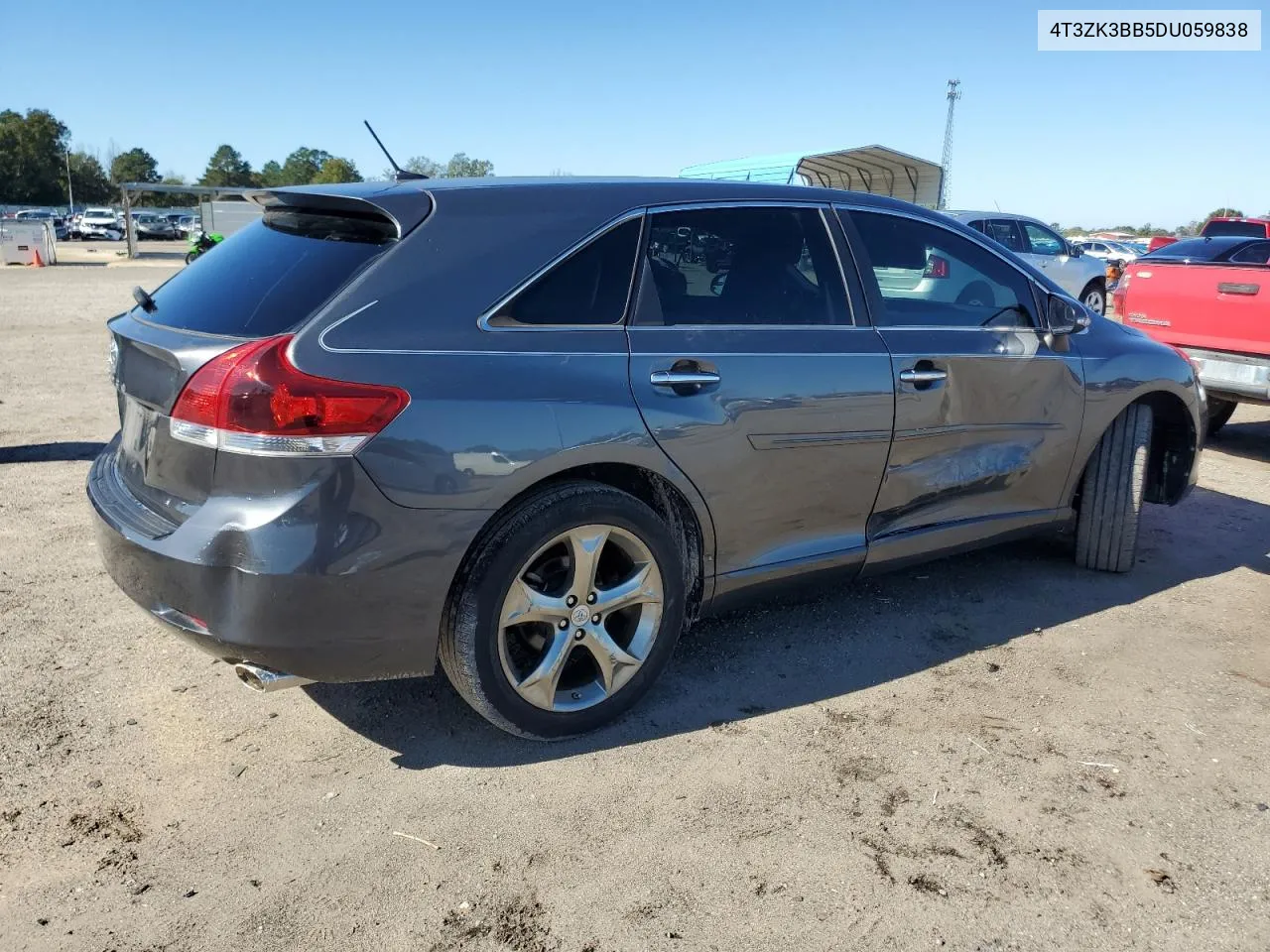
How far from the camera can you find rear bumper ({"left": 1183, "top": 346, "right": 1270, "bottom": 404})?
22.6ft

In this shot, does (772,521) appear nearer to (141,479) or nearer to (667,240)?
(667,240)

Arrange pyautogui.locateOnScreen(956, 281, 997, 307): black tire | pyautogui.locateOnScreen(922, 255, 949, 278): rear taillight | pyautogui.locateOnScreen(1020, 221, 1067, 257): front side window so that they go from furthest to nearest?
pyautogui.locateOnScreen(1020, 221, 1067, 257): front side window
pyautogui.locateOnScreen(956, 281, 997, 307): black tire
pyautogui.locateOnScreen(922, 255, 949, 278): rear taillight

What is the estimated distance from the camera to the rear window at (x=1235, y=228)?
2219 cm

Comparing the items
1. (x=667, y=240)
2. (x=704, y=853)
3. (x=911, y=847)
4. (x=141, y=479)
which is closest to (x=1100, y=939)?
(x=911, y=847)

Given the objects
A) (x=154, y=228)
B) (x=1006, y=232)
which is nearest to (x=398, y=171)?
(x=1006, y=232)

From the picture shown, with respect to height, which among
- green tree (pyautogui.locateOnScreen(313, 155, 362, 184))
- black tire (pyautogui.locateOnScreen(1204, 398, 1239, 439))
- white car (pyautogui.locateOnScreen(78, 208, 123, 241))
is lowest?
black tire (pyautogui.locateOnScreen(1204, 398, 1239, 439))

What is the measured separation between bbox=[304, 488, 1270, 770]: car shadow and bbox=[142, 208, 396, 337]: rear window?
1355 mm

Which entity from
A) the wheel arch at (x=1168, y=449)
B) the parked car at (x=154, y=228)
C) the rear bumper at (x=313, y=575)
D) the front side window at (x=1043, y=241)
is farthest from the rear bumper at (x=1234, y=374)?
the parked car at (x=154, y=228)

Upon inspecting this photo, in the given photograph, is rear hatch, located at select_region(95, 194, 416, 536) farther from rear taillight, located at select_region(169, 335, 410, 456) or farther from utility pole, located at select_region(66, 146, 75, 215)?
utility pole, located at select_region(66, 146, 75, 215)

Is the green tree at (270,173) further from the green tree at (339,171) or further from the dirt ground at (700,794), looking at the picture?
the dirt ground at (700,794)

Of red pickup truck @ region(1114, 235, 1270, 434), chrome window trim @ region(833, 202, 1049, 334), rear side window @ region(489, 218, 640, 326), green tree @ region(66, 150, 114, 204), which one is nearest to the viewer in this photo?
rear side window @ region(489, 218, 640, 326)

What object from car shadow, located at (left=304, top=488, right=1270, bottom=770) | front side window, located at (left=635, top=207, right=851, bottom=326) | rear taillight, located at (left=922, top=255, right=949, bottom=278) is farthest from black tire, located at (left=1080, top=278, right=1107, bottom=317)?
front side window, located at (left=635, top=207, right=851, bottom=326)

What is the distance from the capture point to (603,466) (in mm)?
3092

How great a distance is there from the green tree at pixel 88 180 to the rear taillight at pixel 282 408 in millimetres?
102777
